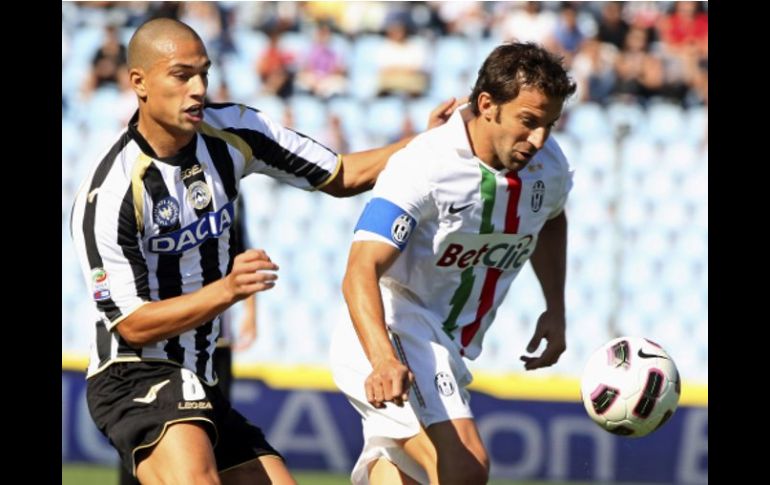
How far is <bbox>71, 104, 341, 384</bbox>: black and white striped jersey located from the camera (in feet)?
16.7

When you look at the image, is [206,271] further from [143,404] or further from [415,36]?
[415,36]

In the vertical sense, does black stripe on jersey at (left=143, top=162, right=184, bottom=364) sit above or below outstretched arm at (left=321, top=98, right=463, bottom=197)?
below

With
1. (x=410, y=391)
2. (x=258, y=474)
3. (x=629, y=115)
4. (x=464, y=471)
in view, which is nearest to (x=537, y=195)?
(x=410, y=391)

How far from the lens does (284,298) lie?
35.1ft

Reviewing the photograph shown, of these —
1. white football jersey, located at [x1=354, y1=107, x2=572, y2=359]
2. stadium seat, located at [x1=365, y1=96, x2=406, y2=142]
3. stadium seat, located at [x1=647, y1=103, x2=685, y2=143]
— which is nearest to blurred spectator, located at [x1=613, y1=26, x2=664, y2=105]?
stadium seat, located at [x1=647, y1=103, x2=685, y2=143]

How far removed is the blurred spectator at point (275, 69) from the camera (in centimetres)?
1164

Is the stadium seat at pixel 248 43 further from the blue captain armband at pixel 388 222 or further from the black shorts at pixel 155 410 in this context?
the black shorts at pixel 155 410

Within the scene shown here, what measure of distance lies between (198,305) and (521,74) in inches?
64.9

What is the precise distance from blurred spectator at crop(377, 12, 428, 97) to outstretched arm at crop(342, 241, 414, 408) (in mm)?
6501

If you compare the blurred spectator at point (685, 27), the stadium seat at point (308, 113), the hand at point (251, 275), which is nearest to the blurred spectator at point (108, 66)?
the stadium seat at point (308, 113)

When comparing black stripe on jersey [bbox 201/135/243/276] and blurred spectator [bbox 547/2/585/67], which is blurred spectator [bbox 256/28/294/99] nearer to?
blurred spectator [bbox 547/2/585/67]

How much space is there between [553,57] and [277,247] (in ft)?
18.5

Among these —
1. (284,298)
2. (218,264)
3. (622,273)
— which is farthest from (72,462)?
(218,264)
